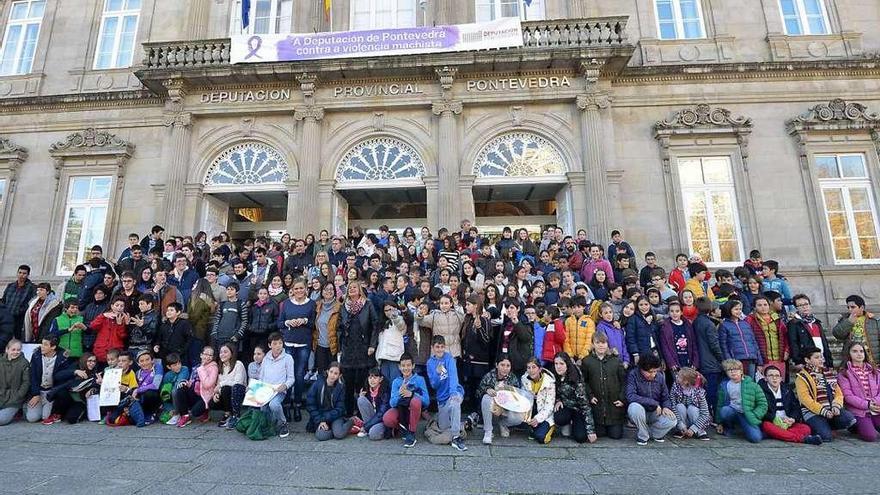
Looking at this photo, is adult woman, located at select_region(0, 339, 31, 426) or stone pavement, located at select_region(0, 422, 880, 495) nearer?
stone pavement, located at select_region(0, 422, 880, 495)

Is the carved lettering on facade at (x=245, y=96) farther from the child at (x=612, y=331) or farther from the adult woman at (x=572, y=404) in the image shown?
the adult woman at (x=572, y=404)

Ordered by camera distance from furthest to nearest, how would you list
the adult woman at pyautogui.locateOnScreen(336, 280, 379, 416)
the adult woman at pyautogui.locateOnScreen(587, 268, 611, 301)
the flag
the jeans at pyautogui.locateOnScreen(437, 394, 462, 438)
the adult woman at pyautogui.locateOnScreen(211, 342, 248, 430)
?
the flag
the adult woman at pyautogui.locateOnScreen(587, 268, 611, 301)
the adult woman at pyautogui.locateOnScreen(336, 280, 379, 416)
the adult woman at pyautogui.locateOnScreen(211, 342, 248, 430)
the jeans at pyautogui.locateOnScreen(437, 394, 462, 438)

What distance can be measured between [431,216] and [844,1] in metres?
13.9

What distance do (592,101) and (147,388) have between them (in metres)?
12.0

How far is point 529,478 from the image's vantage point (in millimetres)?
4391

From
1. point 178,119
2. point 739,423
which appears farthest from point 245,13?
point 739,423

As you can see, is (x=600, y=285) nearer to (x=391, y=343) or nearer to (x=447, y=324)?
(x=447, y=324)

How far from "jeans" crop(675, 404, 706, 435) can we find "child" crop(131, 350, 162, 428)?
24.0 feet

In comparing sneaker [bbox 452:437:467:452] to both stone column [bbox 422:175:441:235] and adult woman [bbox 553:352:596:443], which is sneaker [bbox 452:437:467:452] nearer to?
adult woman [bbox 553:352:596:443]

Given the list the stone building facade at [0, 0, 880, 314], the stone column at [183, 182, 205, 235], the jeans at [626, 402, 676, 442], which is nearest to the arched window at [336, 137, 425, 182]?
the stone building facade at [0, 0, 880, 314]

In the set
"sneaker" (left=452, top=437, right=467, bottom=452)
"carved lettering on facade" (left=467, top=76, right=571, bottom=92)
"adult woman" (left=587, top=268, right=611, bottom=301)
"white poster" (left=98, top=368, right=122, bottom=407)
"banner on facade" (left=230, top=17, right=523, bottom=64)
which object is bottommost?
"sneaker" (left=452, top=437, right=467, bottom=452)

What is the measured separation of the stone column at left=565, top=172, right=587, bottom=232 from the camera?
1224 cm

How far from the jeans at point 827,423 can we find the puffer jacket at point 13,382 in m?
11.0

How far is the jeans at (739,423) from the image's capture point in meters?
5.70
